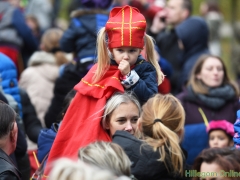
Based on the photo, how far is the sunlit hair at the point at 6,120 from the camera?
555 cm

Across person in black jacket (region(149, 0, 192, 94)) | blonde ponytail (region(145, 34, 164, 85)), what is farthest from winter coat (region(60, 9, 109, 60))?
blonde ponytail (region(145, 34, 164, 85))

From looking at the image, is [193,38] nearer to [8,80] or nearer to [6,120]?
[8,80]

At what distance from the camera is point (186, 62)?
1055 centimetres

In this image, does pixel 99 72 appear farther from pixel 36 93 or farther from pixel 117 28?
pixel 36 93

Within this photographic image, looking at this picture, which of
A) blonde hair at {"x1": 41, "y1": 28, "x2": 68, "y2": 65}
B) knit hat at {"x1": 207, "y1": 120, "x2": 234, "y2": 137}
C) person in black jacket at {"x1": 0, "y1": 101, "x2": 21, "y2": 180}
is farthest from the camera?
blonde hair at {"x1": 41, "y1": 28, "x2": 68, "y2": 65}

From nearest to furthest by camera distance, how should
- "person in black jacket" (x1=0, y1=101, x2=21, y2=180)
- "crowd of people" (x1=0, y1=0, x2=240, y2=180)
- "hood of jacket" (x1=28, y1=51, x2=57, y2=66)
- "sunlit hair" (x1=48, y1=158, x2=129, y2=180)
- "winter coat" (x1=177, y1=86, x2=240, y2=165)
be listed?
"sunlit hair" (x1=48, y1=158, x2=129, y2=180) < "crowd of people" (x1=0, y1=0, x2=240, y2=180) < "person in black jacket" (x1=0, y1=101, x2=21, y2=180) < "winter coat" (x1=177, y1=86, x2=240, y2=165) < "hood of jacket" (x1=28, y1=51, x2=57, y2=66)

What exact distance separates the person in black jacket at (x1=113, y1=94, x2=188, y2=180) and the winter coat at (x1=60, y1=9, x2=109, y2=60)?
316 cm

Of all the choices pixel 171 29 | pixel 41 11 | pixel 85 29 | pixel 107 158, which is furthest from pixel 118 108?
pixel 41 11

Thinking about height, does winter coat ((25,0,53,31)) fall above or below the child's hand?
A: below

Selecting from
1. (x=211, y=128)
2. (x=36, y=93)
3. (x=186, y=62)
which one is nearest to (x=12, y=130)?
(x=211, y=128)

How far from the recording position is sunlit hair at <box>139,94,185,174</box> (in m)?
5.49

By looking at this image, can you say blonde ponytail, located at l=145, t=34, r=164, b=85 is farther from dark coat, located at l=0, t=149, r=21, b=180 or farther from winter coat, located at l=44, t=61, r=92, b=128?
winter coat, located at l=44, t=61, r=92, b=128

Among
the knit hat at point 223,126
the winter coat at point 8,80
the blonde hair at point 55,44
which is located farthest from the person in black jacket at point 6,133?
the blonde hair at point 55,44

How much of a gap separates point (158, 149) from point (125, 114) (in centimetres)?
46
